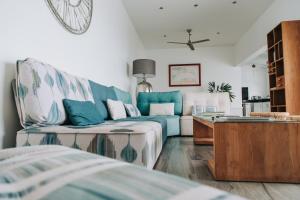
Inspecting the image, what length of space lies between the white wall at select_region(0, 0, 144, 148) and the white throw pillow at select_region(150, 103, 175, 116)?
0.87 metres

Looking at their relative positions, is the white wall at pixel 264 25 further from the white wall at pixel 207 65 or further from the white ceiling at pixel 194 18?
the white wall at pixel 207 65

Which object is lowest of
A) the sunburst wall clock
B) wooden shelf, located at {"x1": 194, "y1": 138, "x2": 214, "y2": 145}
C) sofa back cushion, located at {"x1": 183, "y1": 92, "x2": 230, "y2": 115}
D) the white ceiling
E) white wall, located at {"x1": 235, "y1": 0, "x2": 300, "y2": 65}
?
wooden shelf, located at {"x1": 194, "y1": 138, "x2": 214, "y2": 145}

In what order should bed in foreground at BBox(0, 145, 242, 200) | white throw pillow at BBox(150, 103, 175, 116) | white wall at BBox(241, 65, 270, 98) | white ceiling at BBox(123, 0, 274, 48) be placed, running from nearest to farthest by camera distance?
bed in foreground at BBox(0, 145, 242, 200)
white throw pillow at BBox(150, 103, 175, 116)
white ceiling at BBox(123, 0, 274, 48)
white wall at BBox(241, 65, 270, 98)

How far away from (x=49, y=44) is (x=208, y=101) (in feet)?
10.4

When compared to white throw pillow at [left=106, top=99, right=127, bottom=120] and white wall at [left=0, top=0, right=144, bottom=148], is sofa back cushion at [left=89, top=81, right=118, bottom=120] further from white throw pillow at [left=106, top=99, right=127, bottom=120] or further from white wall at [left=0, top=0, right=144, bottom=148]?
white wall at [left=0, top=0, right=144, bottom=148]

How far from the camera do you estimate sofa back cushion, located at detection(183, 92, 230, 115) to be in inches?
165

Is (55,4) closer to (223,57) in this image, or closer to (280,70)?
(280,70)

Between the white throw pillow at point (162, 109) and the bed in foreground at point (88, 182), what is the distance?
12.1 feet

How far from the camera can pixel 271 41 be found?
161 inches

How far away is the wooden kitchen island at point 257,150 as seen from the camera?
4.47 feet

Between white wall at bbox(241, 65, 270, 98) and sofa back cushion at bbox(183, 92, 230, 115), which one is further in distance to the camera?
white wall at bbox(241, 65, 270, 98)

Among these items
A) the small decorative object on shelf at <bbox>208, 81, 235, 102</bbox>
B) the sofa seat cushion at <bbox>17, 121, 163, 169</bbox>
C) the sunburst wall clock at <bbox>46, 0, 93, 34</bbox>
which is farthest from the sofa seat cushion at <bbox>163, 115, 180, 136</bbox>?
the small decorative object on shelf at <bbox>208, 81, 235, 102</bbox>

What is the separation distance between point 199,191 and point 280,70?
4.17 m

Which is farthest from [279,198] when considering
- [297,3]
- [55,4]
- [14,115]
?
[297,3]
